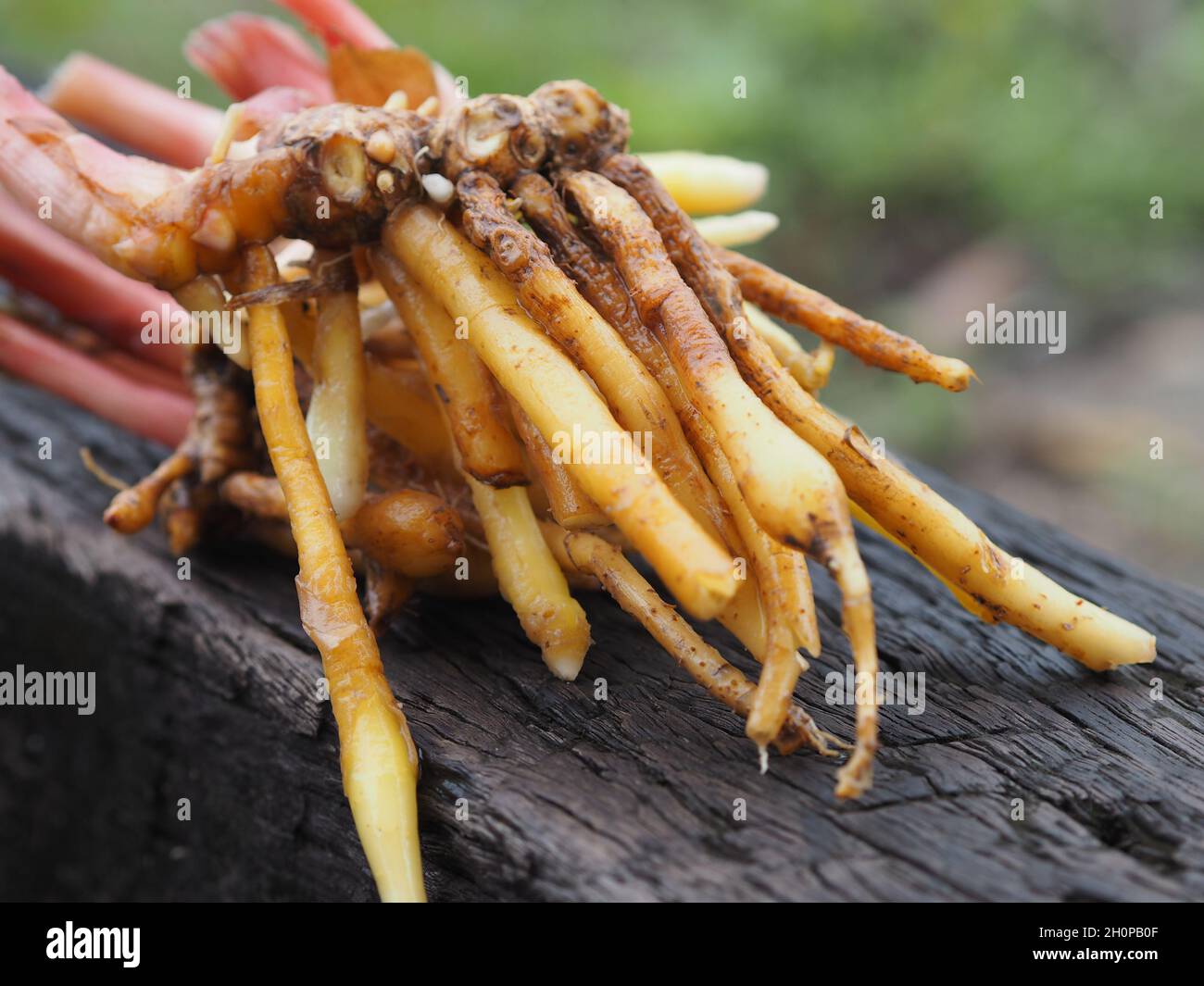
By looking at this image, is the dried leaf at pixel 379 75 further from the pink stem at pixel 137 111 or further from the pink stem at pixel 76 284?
the pink stem at pixel 76 284

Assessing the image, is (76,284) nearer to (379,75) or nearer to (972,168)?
(379,75)

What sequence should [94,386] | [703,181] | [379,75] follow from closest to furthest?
[379,75] < [703,181] < [94,386]

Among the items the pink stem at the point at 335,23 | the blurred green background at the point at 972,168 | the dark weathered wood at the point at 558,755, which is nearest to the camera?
the dark weathered wood at the point at 558,755

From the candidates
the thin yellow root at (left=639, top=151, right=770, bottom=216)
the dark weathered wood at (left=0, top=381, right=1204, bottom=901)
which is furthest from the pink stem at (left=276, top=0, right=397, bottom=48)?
the dark weathered wood at (left=0, top=381, right=1204, bottom=901)

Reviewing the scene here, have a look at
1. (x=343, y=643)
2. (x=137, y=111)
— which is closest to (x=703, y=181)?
(x=343, y=643)

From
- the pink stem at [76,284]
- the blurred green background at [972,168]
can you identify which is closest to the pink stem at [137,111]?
the pink stem at [76,284]

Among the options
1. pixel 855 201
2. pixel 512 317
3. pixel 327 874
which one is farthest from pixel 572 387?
pixel 855 201

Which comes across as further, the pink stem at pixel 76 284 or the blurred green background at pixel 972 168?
the blurred green background at pixel 972 168
